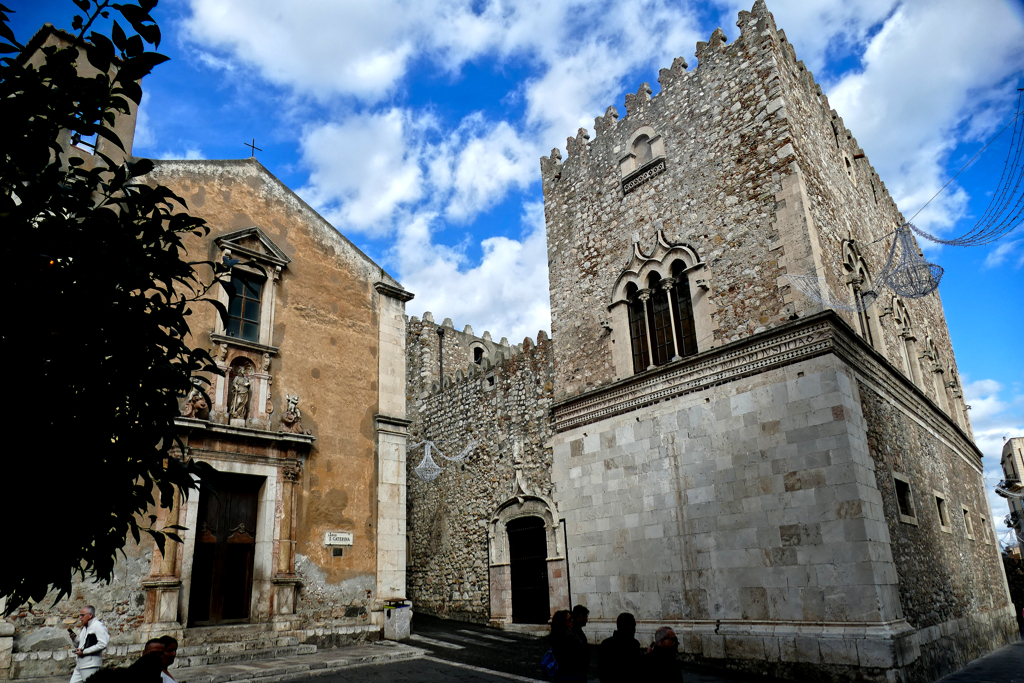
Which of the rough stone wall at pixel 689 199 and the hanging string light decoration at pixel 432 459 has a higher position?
the rough stone wall at pixel 689 199

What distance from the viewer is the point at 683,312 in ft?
40.8

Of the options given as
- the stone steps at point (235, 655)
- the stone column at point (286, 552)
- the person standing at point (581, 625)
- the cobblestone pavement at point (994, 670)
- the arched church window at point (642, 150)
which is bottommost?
the cobblestone pavement at point (994, 670)

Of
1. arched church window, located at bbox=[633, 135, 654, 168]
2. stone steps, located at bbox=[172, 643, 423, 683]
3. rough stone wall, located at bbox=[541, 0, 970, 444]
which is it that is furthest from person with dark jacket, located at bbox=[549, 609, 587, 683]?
arched church window, located at bbox=[633, 135, 654, 168]

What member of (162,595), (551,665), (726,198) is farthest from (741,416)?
(162,595)

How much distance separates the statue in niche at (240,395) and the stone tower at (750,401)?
20.7 feet

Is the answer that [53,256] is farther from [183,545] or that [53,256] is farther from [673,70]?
[673,70]

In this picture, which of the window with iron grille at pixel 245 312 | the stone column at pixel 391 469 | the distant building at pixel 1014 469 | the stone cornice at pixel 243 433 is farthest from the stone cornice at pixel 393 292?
the distant building at pixel 1014 469

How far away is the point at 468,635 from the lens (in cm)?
1473

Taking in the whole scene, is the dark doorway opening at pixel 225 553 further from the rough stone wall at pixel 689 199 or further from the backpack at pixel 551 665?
the backpack at pixel 551 665

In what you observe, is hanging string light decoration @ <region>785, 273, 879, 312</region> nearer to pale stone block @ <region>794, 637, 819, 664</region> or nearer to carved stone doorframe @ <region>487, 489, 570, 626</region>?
pale stone block @ <region>794, 637, 819, 664</region>

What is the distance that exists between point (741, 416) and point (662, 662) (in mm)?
6497

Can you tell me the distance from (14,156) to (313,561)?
33.8 ft

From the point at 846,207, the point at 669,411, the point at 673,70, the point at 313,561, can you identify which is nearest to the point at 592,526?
the point at 669,411

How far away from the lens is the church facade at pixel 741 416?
972cm
